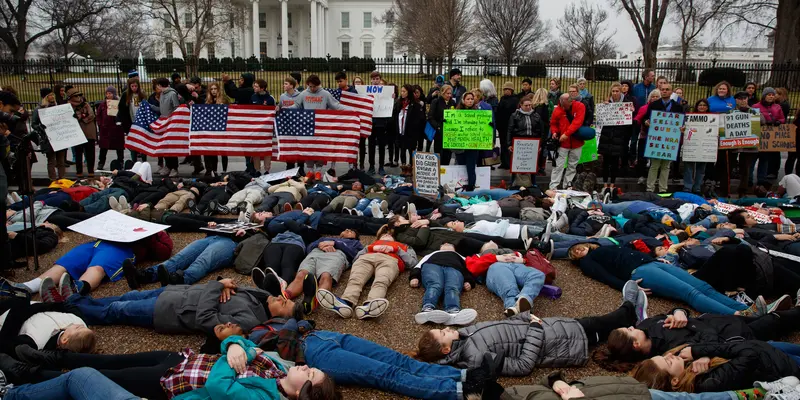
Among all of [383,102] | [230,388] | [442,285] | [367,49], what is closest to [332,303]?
[442,285]

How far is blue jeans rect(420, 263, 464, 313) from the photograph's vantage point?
20.5 ft

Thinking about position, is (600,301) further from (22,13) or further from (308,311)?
(22,13)

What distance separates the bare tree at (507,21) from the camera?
4519cm

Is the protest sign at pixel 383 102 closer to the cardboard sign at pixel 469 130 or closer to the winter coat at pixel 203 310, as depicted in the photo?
the cardboard sign at pixel 469 130

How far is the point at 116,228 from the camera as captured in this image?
7.42 m

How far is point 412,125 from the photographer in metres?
13.4

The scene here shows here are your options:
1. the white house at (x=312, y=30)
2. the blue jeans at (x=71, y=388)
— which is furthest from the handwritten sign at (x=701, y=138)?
the white house at (x=312, y=30)

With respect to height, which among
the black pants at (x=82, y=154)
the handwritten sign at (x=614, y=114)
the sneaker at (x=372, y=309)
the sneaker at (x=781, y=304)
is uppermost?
the handwritten sign at (x=614, y=114)

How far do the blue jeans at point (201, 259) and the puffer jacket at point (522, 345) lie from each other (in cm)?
330

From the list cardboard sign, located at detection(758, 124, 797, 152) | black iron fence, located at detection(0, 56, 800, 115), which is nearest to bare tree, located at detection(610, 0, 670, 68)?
black iron fence, located at detection(0, 56, 800, 115)

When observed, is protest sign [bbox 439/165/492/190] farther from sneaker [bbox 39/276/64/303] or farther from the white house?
the white house

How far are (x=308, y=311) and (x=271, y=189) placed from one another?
488 centimetres

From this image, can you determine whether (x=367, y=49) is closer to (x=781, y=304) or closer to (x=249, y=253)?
(x=249, y=253)

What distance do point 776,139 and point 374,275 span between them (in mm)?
10303
